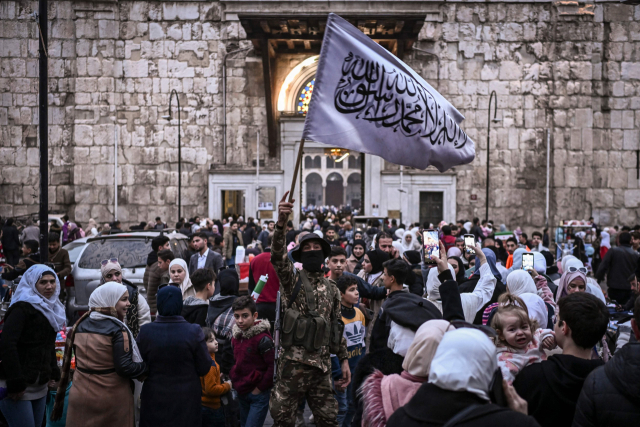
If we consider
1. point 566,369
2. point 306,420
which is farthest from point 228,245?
point 566,369

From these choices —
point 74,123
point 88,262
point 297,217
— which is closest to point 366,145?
point 88,262

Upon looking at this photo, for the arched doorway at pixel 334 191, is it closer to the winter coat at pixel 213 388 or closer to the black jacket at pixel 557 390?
the winter coat at pixel 213 388

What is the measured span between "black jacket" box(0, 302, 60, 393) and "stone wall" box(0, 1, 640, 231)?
18961 millimetres

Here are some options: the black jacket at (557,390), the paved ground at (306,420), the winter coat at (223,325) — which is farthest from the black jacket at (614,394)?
the paved ground at (306,420)

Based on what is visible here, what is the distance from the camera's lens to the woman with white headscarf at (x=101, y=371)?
157 inches

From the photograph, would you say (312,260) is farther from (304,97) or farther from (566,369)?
(304,97)

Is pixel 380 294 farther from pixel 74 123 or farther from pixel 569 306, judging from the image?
pixel 74 123

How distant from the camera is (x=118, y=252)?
9.71 metres

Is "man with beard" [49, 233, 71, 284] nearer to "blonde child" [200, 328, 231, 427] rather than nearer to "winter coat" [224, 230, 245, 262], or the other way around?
"blonde child" [200, 328, 231, 427]

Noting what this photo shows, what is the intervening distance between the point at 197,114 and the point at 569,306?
71.0 feet

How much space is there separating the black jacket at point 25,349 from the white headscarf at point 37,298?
0.04 m

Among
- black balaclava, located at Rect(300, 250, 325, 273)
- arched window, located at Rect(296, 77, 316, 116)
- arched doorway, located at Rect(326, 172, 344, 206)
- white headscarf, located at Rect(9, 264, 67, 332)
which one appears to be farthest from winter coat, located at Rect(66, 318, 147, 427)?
arched doorway, located at Rect(326, 172, 344, 206)

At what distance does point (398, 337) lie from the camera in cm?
345

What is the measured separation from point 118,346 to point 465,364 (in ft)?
8.66
